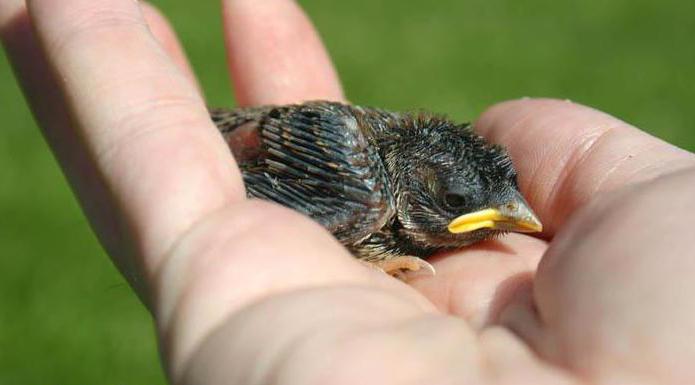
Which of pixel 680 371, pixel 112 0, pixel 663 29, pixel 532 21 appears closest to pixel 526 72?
pixel 532 21

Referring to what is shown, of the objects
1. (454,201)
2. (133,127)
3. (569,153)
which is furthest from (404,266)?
(133,127)

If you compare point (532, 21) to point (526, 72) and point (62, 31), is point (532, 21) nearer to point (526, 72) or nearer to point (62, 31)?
point (526, 72)

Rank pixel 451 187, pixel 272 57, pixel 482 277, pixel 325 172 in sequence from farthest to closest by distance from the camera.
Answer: pixel 272 57 → pixel 451 187 → pixel 325 172 → pixel 482 277

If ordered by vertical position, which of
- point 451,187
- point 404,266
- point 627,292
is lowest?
point 404,266

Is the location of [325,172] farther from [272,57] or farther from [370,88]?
[370,88]

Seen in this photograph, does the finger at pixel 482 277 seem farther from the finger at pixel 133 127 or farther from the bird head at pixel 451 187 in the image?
the finger at pixel 133 127

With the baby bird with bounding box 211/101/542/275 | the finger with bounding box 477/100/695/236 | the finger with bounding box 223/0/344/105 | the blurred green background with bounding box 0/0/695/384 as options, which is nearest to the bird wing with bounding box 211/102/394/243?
the baby bird with bounding box 211/101/542/275

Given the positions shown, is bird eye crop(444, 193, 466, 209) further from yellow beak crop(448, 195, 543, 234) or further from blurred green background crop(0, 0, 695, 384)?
blurred green background crop(0, 0, 695, 384)
